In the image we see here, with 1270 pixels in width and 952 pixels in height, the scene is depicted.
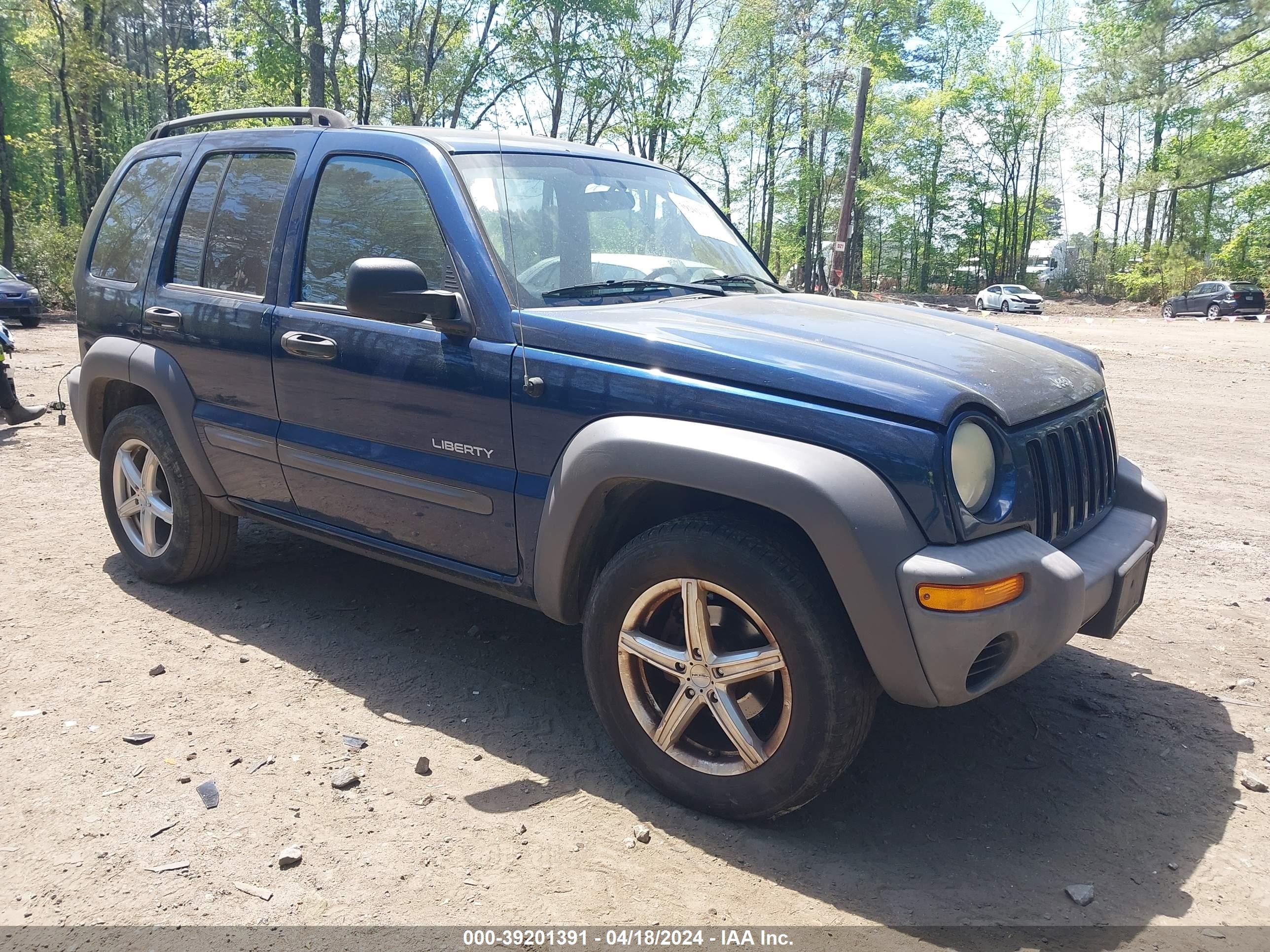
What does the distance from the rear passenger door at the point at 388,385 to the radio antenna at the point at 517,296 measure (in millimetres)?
66

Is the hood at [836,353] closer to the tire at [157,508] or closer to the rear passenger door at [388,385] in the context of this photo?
the rear passenger door at [388,385]

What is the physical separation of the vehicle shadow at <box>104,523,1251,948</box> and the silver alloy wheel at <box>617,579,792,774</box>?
0.78 feet

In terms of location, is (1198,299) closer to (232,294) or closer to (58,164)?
(232,294)

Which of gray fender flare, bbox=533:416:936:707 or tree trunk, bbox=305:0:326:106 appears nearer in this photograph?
gray fender flare, bbox=533:416:936:707

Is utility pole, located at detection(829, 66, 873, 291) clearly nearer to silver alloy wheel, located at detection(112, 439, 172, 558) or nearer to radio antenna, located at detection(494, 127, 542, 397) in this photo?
silver alloy wheel, located at detection(112, 439, 172, 558)

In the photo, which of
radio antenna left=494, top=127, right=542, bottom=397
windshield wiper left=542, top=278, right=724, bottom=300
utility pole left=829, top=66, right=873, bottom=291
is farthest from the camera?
utility pole left=829, top=66, right=873, bottom=291

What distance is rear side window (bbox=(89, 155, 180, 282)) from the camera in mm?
4473

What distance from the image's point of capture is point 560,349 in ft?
9.96

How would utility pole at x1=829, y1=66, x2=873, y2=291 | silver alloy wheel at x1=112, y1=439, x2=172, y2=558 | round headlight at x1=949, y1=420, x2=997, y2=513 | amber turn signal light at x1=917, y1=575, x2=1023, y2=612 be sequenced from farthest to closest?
utility pole at x1=829, y1=66, x2=873, y2=291 → silver alloy wheel at x1=112, y1=439, x2=172, y2=558 → round headlight at x1=949, y1=420, x2=997, y2=513 → amber turn signal light at x1=917, y1=575, x2=1023, y2=612

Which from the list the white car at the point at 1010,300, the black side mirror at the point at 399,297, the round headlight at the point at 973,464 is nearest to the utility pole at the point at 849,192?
the black side mirror at the point at 399,297

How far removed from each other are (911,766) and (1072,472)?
1.11m

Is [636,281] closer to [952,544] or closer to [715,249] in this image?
[715,249]

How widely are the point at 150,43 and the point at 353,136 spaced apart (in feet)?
193

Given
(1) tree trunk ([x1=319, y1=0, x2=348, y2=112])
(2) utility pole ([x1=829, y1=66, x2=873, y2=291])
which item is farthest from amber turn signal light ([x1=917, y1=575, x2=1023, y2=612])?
(1) tree trunk ([x1=319, y1=0, x2=348, y2=112])
